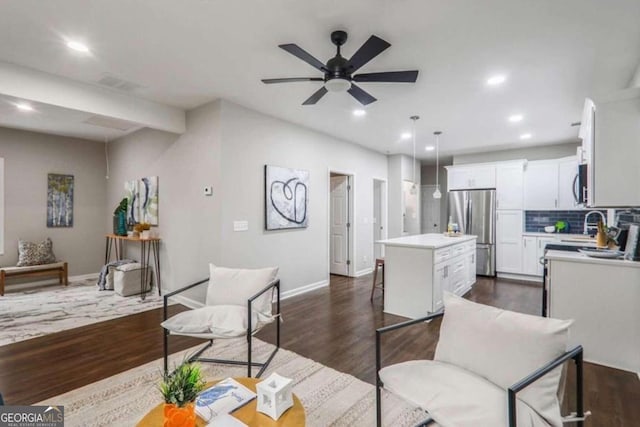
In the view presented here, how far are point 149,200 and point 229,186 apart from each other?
6.43 feet

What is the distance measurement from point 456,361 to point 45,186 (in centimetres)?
690

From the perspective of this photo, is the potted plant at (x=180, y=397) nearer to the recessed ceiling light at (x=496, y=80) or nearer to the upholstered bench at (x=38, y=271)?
the recessed ceiling light at (x=496, y=80)

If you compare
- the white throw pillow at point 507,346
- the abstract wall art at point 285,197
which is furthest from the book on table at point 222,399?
the abstract wall art at point 285,197

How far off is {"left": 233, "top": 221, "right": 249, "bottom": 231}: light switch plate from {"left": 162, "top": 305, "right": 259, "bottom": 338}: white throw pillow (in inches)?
60.8

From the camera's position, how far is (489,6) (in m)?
Result: 2.08

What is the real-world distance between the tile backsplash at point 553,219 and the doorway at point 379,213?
9.72 ft

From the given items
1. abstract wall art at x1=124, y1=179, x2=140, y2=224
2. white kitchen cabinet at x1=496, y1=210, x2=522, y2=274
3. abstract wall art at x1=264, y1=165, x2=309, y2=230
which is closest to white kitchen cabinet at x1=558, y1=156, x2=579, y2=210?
white kitchen cabinet at x1=496, y1=210, x2=522, y2=274

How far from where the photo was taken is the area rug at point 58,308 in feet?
11.1

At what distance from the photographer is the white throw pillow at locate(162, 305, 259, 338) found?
2.27 meters

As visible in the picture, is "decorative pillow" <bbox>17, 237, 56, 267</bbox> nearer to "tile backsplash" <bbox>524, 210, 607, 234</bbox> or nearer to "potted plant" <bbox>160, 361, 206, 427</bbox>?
"potted plant" <bbox>160, 361, 206, 427</bbox>

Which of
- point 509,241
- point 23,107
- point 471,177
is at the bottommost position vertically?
point 509,241

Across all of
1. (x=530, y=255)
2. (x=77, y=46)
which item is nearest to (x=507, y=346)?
(x=77, y=46)

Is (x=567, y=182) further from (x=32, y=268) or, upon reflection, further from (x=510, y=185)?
(x=32, y=268)

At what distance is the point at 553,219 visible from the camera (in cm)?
621
